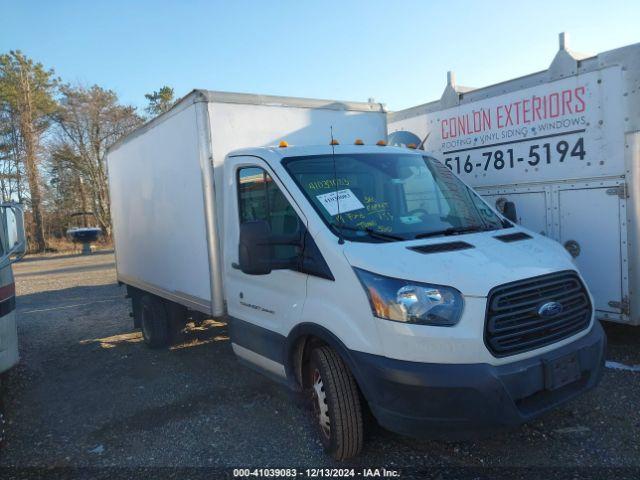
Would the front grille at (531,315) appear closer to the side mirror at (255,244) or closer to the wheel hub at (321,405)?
the wheel hub at (321,405)

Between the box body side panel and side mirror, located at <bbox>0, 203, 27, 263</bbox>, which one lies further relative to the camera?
the box body side panel

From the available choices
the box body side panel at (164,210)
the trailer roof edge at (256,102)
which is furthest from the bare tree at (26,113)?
the trailer roof edge at (256,102)

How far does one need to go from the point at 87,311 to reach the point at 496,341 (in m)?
9.14

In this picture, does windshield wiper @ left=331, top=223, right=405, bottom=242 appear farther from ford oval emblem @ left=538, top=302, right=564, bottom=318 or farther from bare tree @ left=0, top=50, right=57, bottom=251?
bare tree @ left=0, top=50, right=57, bottom=251

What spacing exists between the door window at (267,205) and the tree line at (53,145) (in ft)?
100

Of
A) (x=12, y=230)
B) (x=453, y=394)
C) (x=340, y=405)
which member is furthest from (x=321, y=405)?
(x=12, y=230)

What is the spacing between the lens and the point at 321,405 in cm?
346

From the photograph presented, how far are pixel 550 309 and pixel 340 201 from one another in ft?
5.07

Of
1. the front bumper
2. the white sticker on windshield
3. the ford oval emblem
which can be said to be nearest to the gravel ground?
the front bumper

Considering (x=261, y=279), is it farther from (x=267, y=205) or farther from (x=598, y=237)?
(x=598, y=237)

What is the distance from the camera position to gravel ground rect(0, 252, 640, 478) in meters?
3.43

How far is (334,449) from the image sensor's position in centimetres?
336

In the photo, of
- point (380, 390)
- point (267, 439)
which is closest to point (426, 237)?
point (380, 390)

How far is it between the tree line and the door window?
30597 millimetres
